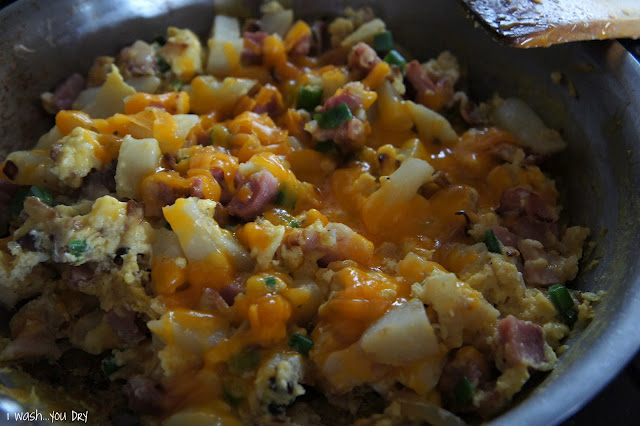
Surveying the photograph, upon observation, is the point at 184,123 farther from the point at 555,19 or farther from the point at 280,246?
the point at 555,19

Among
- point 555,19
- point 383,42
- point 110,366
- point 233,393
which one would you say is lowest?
point 110,366

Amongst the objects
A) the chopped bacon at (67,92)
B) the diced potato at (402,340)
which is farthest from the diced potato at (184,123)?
the diced potato at (402,340)

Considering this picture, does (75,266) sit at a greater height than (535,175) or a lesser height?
lesser

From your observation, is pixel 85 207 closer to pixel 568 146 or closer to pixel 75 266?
pixel 75 266

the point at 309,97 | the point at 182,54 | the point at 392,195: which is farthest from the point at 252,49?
the point at 392,195

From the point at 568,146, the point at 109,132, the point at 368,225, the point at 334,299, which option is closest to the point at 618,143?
the point at 568,146

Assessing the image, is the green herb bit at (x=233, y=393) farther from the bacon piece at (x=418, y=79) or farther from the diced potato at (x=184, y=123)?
the bacon piece at (x=418, y=79)

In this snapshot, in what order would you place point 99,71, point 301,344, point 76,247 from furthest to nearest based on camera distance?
→ point 99,71 < point 76,247 < point 301,344
